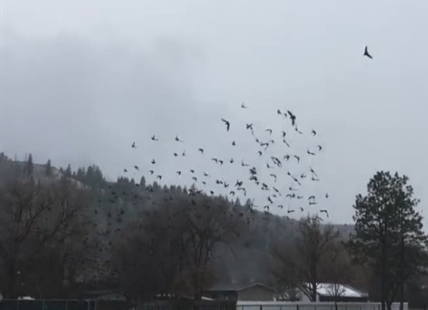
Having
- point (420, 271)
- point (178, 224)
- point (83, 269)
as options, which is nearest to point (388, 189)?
point (420, 271)

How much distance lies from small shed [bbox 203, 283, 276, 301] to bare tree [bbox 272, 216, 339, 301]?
10.2ft

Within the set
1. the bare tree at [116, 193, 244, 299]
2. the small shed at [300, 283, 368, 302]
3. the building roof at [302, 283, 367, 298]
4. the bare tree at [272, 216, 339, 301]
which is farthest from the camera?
the building roof at [302, 283, 367, 298]

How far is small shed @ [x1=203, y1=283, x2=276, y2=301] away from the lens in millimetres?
80012

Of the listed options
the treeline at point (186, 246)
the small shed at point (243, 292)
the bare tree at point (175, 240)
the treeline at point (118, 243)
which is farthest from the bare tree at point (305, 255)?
the bare tree at point (175, 240)

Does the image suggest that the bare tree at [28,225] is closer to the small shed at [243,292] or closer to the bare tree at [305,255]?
the small shed at [243,292]

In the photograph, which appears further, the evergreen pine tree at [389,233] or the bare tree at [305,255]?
the bare tree at [305,255]

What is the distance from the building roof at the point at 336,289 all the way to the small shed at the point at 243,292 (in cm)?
632

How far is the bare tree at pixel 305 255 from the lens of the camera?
3396 inches

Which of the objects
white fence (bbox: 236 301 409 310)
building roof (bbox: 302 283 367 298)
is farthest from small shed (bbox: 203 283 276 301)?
white fence (bbox: 236 301 409 310)

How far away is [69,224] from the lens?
66.2m

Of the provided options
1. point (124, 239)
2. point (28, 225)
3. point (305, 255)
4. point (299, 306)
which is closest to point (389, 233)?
point (299, 306)

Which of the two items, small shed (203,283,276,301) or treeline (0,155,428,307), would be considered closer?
treeline (0,155,428,307)

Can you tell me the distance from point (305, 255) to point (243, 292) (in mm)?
8670

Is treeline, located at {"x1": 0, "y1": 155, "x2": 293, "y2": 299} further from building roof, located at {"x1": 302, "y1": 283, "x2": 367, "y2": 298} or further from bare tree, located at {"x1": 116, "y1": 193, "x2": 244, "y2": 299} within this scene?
building roof, located at {"x1": 302, "y1": 283, "x2": 367, "y2": 298}
